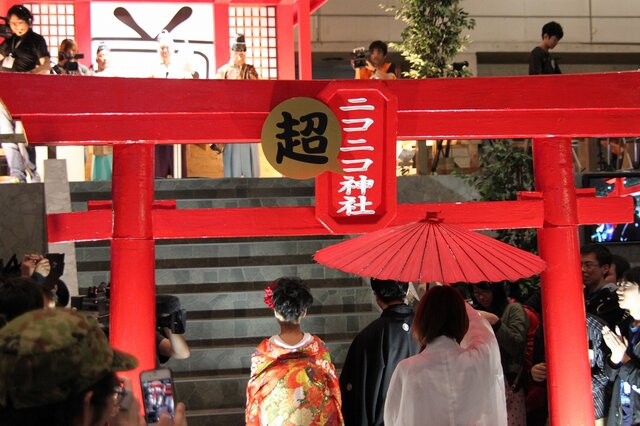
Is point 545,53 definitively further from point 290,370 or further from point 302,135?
point 290,370

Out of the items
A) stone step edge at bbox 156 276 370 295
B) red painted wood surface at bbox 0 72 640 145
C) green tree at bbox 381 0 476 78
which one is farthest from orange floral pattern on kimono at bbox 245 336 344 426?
green tree at bbox 381 0 476 78

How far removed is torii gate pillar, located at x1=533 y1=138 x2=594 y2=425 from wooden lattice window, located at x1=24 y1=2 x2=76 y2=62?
848 cm

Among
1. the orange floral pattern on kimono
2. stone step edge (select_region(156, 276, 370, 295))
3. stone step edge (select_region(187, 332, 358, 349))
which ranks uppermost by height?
stone step edge (select_region(156, 276, 370, 295))

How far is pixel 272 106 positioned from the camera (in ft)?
22.9

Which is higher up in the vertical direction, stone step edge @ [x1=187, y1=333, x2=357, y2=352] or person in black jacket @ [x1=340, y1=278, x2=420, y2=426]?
person in black jacket @ [x1=340, y1=278, x2=420, y2=426]

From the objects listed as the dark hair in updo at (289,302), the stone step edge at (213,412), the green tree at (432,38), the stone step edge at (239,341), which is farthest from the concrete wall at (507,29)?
the dark hair in updo at (289,302)

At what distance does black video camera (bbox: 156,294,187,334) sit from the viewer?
20.5 ft

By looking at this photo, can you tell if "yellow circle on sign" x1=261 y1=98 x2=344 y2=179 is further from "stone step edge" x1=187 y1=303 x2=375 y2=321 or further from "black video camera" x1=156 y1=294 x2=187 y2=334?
"stone step edge" x1=187 y1=303 x2=375 y2=321

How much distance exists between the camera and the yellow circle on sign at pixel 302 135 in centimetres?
690

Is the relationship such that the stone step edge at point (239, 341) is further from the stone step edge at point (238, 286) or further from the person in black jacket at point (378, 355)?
the person in black jacket at point (378, 355)

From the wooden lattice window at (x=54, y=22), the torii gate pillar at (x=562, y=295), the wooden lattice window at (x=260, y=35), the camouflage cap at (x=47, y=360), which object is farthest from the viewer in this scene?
the wooden lattice window at (x=260, y=35)

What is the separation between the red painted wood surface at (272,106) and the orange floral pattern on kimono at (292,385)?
183cm

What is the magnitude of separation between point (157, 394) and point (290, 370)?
2.51 meters

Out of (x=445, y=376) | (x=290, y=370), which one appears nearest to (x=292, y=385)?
(x=290, y=370)
